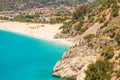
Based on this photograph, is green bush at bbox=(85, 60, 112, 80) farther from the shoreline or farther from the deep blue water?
the shoreline

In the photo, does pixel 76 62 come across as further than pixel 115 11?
No

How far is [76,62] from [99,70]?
10.7 m

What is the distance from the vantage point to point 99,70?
62.6 meters

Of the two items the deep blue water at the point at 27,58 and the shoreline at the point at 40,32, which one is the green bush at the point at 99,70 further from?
the shoreline at the point at 40,32

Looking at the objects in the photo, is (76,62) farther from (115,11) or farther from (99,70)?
(115,11)

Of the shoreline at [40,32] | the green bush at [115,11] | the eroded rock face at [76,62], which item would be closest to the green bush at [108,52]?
the eroded rock face at [76,62]

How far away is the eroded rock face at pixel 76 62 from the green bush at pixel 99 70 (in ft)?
12.1

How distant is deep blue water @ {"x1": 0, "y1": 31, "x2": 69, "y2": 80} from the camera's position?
7744 centimetres

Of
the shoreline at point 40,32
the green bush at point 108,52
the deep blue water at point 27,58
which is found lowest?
the green bush at point 108,52

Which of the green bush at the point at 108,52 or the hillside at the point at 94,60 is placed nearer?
the hillside at the point at 94,60

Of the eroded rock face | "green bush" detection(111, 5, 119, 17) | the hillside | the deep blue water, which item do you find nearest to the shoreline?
the deep blue water

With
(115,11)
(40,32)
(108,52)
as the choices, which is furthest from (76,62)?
(40,32)

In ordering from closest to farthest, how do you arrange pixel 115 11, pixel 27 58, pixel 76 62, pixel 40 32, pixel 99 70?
1. pixel 99 70
2. pixel 76 62
3. pixel 27 58
4. pixel 115 11
5. pixel 40 32

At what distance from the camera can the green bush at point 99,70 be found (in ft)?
197
